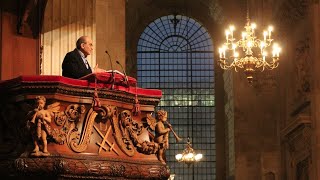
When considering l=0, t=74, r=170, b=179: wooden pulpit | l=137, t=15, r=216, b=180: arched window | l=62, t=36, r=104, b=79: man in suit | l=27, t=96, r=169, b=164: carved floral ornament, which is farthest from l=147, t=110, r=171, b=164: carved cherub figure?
l=137, t=15, r=216, b=180: arched window

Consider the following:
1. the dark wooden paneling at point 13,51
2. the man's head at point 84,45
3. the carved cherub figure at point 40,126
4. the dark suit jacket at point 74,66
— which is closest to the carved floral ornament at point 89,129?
the carved cherub figure at point 40,126

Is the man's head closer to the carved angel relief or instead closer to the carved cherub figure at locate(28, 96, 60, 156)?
the carved angel relief

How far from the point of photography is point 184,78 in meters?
42.2

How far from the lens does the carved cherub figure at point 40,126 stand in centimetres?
773

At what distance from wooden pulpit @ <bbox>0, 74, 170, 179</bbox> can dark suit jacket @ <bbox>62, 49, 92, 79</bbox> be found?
51cm

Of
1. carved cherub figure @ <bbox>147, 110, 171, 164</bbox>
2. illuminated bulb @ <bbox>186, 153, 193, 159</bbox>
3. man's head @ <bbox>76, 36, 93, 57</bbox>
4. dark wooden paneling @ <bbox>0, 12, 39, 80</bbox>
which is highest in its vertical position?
dark wooden paneling @ <bbox>0, 12, 39, 80</bbox>

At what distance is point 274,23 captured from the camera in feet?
98.6

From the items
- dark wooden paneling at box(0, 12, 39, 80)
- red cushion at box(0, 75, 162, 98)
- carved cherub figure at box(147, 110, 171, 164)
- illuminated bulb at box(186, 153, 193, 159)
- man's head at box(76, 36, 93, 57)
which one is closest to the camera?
red cushion at box(0, 75, 162, 98)

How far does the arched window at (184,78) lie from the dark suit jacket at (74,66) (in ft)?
103

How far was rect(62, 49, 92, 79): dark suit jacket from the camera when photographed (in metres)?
8.82

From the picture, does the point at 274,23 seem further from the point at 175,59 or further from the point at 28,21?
the point at 28,21

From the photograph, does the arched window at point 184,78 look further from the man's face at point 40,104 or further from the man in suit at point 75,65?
the man's face at point 40,104

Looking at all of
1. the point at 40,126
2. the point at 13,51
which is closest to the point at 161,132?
the point at 40,126

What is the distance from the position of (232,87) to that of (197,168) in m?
7.21
